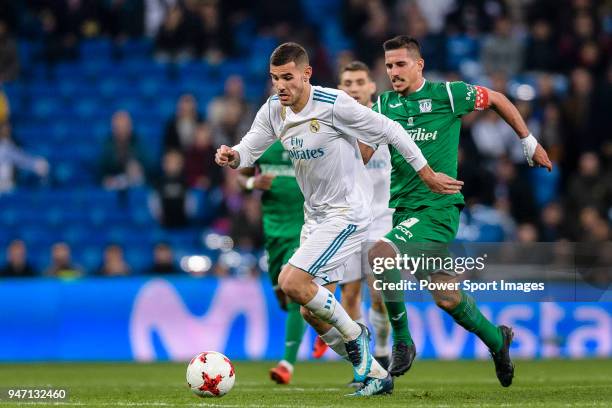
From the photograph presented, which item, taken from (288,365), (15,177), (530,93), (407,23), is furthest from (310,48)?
(288,365)

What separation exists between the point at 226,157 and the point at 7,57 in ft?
40.8

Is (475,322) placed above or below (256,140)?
below

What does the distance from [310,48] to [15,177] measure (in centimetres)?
474

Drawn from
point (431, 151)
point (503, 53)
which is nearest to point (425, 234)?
point (431, 151)

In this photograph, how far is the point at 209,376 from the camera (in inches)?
329

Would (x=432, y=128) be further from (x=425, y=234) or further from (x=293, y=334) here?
(x=293, y=334)

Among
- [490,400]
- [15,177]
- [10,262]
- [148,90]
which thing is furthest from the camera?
[148,90]

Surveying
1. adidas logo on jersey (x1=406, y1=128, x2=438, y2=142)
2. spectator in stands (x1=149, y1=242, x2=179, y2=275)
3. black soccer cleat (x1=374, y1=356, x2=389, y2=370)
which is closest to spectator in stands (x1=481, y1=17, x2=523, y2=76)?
spectator in stands (x1=149, y1=242, x2=179, y2=275)

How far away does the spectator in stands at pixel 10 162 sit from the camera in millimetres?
17969

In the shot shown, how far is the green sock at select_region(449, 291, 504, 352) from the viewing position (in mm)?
8742

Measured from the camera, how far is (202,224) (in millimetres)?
17047

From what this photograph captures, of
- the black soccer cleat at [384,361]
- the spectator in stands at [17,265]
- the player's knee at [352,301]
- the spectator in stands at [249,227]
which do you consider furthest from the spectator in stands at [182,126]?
the black soccer cleat at [384,361]

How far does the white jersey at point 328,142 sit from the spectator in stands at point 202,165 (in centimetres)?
837

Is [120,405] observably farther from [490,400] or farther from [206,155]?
[206,155]
